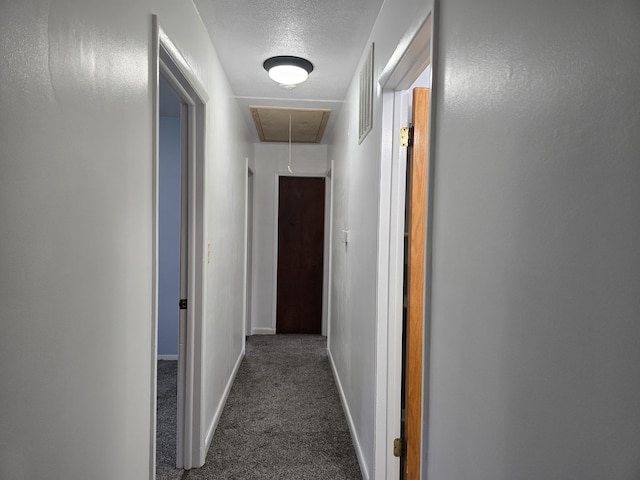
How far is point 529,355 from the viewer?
75cm

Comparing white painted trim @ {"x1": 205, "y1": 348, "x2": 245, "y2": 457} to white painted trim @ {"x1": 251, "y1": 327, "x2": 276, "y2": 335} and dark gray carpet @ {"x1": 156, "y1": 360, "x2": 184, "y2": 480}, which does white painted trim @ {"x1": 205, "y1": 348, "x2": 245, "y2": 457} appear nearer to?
dark gray carpet @ {"x1": 156, "y1": 360, "x2": 184, "y2": 480}

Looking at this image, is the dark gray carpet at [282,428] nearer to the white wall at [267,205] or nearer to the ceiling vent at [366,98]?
the white wall at [267,205]

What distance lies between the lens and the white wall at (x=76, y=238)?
0.77 m

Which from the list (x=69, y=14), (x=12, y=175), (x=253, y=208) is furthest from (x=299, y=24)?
(x=253, y=208)

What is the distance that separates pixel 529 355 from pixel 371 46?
2.00m

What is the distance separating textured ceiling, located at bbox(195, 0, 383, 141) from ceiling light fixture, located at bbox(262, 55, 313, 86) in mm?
47

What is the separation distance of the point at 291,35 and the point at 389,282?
4.79 ft

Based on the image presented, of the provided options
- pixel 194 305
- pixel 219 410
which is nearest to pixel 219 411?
pixel 219 410

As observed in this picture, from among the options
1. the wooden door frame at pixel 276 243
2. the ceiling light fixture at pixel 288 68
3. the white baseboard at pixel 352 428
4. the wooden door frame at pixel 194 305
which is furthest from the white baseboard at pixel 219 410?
the ceiling light fixture at pixel 288 68

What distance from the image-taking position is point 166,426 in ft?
9.50

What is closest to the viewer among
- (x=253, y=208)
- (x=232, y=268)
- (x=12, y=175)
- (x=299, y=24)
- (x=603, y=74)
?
(x=603, y=74)

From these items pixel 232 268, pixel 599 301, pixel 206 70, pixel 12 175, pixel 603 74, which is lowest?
pixel 232 268

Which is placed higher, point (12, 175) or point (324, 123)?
point (324, 123)

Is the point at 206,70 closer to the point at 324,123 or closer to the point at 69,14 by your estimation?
the point at 69,14
